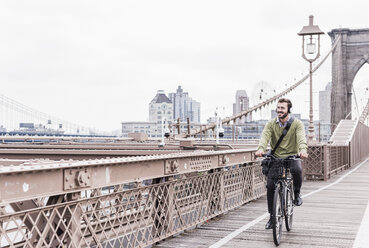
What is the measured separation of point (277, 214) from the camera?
6758mm

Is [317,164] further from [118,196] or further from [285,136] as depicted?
[118,196]

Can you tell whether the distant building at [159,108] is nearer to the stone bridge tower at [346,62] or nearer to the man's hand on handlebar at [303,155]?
the stone bridge tower at [346,62]

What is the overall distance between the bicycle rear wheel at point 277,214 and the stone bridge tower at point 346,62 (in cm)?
4853

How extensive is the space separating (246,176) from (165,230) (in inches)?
148

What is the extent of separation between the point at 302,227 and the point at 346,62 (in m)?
49.1

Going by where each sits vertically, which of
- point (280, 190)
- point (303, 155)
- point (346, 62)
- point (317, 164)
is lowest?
point (317, 164)

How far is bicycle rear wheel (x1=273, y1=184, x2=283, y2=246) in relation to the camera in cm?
659

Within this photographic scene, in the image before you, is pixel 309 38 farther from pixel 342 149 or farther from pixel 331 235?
pixel 331 235

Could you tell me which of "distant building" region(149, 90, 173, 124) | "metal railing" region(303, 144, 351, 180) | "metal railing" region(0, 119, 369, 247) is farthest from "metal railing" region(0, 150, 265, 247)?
"distant building" region(149, 90, 173, 124)

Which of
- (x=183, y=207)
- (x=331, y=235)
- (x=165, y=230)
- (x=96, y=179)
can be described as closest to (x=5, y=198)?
(x=96, y=179)

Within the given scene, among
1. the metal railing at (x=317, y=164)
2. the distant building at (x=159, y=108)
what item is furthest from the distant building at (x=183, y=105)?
the metal railing at (x=317, y=164)

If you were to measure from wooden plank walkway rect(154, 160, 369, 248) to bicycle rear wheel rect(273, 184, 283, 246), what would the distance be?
154mm

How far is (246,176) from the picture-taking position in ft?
33.8

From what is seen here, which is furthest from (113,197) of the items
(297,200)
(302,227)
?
(302,227)
